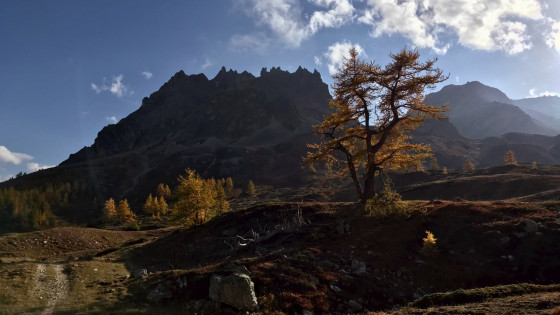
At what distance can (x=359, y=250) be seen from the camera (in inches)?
765

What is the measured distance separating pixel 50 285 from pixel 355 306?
698 inches

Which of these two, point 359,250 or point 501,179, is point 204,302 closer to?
point 359,250

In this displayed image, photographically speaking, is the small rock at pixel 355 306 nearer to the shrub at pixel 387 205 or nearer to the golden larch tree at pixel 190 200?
the shrub at pixel 387 205

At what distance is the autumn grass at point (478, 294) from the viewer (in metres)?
12.2

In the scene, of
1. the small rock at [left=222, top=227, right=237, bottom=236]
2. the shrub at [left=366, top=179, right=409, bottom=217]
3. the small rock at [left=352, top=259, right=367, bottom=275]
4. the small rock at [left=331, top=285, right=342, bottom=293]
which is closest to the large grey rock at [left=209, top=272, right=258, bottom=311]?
the small rock at [left=331, top=285, right=342, bottom=293]

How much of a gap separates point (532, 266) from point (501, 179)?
58873mm

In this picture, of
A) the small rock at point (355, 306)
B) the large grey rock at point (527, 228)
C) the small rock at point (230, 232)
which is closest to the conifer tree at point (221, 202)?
the small rock at point (230, 232)

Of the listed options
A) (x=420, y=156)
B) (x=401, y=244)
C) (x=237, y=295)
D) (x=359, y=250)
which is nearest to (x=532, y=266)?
(x=401, y=244)

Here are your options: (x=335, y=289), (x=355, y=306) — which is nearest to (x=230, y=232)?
(x=335, y=289)

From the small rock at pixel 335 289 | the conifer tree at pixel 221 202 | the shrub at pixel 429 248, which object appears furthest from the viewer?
the conifer tree at pixel 221 202

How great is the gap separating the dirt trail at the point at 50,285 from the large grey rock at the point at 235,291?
24.0ft

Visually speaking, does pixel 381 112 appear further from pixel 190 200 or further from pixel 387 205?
pixel 190 200

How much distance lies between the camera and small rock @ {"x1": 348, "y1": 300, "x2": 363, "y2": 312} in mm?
13719

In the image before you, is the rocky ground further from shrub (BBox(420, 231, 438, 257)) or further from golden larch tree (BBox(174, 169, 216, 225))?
golden larch tree (BBox(174, 169, 216, 225))
